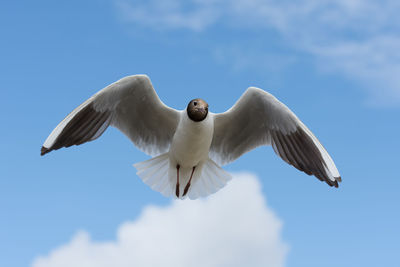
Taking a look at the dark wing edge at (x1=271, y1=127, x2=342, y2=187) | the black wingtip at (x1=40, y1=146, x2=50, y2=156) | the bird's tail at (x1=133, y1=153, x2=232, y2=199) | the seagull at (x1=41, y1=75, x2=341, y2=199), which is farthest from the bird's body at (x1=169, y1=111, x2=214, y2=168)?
the black wingtip at (x1=40, y1=146, x2=50, y2=156)

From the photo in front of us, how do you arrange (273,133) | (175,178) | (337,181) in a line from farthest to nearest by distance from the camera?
1. (175,178)
2. (273,133)
3. (337,181)

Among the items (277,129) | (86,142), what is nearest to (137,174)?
(86,142)

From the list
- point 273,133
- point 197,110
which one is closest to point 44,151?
point 197,110

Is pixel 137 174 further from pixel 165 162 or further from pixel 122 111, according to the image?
pixel 122 111

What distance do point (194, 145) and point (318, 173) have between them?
1.26 m

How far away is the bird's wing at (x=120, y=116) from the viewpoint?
232 inches

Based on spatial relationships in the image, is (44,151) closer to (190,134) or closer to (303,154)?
(190,134)

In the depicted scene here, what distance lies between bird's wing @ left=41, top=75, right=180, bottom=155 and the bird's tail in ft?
1.07

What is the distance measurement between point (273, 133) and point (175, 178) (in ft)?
3.83

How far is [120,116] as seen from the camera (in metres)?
6.20

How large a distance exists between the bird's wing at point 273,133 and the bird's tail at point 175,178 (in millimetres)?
339

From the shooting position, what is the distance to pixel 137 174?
649 centimetres

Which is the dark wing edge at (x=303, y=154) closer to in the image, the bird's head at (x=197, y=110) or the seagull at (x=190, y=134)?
the seagull at (x=190, y=134)

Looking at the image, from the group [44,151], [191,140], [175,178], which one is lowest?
[44,151]
